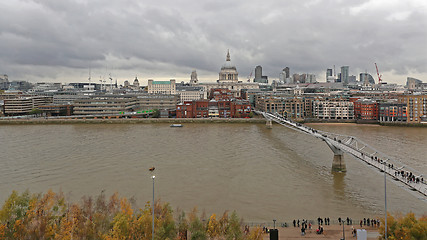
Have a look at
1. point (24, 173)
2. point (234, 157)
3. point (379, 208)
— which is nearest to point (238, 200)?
point (379, 208)

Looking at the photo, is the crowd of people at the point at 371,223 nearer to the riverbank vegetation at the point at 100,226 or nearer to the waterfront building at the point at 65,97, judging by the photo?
the riverbank vegetation at the point at 100,226

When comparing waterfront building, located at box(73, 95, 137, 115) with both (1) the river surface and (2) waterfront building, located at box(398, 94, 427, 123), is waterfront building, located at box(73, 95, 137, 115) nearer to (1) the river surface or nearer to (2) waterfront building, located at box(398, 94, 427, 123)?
(1) the river surface

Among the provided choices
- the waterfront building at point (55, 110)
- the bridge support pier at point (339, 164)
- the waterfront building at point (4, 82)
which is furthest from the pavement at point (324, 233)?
the waterfront building at point (4, 82)

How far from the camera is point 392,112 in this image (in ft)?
163

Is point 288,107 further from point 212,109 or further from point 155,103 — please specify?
point 155,103

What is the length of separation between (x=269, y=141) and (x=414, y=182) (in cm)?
1811

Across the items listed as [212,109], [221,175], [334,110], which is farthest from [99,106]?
[221,175]

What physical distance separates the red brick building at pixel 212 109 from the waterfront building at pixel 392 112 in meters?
20.8

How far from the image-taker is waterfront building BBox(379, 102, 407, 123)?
4875 cm

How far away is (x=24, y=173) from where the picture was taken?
1928 cm

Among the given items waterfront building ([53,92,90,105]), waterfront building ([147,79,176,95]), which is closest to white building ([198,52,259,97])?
waterfront building ([147,79,176,95])

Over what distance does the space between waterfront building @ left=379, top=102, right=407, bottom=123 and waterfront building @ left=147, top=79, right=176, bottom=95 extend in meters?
57.9

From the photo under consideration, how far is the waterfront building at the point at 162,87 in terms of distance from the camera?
312 feet

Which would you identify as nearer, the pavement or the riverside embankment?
the pavement
